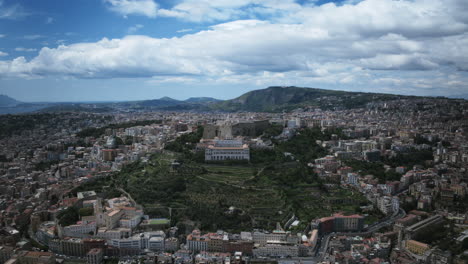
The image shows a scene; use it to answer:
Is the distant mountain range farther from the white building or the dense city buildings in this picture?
the white building

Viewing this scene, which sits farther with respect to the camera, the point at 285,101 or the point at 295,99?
the point at 285,101

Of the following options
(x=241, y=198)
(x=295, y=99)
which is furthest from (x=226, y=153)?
(x=295, y=99)

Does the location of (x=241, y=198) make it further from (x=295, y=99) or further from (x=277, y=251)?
(x=295, y=99)

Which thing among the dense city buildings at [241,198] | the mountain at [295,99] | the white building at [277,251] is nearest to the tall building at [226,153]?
the dense city buildings at [241,198]

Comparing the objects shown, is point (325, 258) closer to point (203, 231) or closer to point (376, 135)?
point (203, 231)

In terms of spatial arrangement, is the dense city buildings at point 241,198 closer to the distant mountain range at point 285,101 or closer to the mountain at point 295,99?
the mountain at point 295,99

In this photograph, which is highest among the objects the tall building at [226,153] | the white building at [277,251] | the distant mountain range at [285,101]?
the distant mountain range at [285,101]

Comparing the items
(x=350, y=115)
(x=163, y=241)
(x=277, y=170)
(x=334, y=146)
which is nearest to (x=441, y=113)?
(x=334, y=146)

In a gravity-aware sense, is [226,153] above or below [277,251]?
above

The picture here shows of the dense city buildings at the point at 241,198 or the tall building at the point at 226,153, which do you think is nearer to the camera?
the dense city buildings at the point at 241,198
